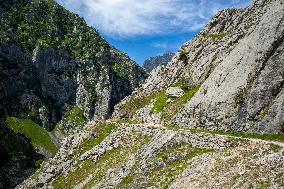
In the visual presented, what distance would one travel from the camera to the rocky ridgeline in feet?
168

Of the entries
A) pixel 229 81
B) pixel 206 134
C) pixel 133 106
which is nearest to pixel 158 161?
pixel 206 134

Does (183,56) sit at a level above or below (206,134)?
above

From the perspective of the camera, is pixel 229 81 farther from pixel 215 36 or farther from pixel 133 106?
pixel 215 36

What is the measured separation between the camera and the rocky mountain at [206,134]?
55.0 metres

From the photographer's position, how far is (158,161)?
68438mm

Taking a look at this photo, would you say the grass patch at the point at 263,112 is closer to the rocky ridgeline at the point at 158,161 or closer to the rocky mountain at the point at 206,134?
the rocky mountain at the point at 206,134

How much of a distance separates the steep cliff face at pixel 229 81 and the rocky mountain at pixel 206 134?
0.21 meters

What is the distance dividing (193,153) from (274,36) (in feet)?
88.0

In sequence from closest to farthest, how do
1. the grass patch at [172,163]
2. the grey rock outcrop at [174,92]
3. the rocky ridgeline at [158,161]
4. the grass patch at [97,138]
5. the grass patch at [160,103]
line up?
the rocky ridgeline at [158,161] → the grass patch at [172,163] → the grass patch at [97,138] → the grass patch at [160,103] → the grey rock outcrop at [174,92]

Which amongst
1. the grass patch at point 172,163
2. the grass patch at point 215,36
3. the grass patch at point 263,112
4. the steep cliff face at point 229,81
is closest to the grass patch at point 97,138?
the steep cliff face at point 229,81

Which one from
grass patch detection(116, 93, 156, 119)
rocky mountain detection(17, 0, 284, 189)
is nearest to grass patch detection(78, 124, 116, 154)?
rocky mountain detection(17, 0, 284, 189)

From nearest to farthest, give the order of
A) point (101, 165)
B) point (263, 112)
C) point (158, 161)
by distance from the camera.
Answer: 1. point (263, 112)
2. point (158, 161)
3. point (101, 165)

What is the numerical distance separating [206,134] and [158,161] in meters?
9.13

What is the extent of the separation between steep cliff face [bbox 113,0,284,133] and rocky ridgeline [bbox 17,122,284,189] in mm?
7758
